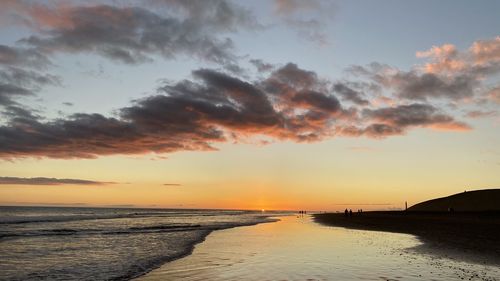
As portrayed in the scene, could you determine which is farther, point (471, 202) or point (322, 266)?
point (471, 202)

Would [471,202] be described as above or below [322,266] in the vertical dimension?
above

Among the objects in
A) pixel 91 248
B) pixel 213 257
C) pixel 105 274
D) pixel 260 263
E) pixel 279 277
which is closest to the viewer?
pixel 279 277

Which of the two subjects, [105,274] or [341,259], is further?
[341,259]

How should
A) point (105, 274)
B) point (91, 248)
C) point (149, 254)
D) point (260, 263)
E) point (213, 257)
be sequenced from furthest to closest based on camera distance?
point (91, 248), point (149, 254), point (213, 257), point (260, 263), point (105, 274)

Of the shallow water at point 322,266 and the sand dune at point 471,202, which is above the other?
the sand dune at point 471,202

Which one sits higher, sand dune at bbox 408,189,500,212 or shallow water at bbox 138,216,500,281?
sand dune at bbox 408,189,500,212

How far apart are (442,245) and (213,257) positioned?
1831 centimetres

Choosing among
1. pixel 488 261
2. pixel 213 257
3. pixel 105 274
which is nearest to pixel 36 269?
pixel 105 274

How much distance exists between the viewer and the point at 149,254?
2922 centimetres

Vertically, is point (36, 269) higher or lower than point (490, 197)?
lower

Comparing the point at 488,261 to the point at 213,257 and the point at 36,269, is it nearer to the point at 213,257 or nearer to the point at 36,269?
the point at 213,257

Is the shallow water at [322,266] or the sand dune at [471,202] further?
the sand dune at [471,202]

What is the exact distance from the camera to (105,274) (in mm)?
20719

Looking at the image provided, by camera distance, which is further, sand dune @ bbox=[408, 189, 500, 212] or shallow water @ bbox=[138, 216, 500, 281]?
sand dune @ bbox=[408, 189, 500, 212]
